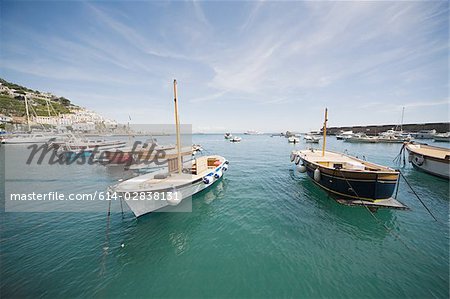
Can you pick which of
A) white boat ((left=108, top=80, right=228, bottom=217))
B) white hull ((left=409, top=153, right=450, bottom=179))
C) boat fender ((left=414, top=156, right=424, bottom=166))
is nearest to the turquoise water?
white boat ((left=108, top=80, right=228, bottom=217))

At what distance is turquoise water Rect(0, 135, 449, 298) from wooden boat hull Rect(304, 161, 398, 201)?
1.01m

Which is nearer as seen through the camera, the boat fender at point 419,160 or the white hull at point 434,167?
the white hull at point 434,167

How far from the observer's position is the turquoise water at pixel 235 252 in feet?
17.8

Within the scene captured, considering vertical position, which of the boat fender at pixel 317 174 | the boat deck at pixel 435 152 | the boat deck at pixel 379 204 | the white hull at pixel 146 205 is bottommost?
the boat deck at pixel 379 204

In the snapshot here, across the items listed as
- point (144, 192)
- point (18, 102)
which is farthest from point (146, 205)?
point (18, 102)

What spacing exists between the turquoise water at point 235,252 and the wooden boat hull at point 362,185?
1.01 m

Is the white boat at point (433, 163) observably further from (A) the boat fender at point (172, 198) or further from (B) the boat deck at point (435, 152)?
(A) the boat fender at point (172, 198)

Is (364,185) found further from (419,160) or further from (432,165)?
(419,160)

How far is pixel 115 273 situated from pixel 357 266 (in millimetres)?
9018

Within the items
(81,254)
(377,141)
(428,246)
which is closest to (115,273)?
(81,254)

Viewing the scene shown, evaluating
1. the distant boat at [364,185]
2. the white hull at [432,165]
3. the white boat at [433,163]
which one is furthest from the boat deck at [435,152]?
the distant boat at [364,185]

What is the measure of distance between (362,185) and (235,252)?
28.8 feet

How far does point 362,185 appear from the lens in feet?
32.6

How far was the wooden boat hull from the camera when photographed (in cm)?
947
